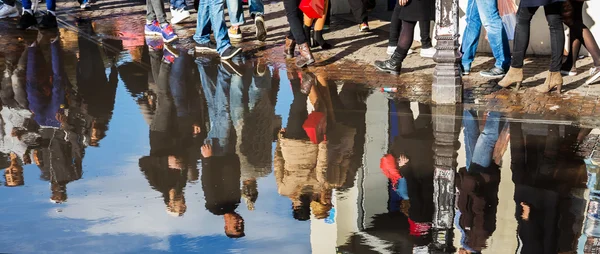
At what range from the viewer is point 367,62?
10.8 meters

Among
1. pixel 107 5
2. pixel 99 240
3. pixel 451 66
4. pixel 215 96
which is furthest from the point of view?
pixel 107 5

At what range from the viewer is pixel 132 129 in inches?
322

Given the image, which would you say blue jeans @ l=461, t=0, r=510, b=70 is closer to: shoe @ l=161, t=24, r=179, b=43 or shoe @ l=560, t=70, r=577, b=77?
shoe @ l=560, t=70, r=577, b=77

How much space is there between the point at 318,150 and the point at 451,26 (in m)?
2.13

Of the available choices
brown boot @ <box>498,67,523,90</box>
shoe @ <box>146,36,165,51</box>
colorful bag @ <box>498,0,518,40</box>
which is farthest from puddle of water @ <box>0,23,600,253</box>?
shoe @ <box>146,36,165,51</box>

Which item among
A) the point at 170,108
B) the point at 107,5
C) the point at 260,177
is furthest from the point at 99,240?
the point at 107,5

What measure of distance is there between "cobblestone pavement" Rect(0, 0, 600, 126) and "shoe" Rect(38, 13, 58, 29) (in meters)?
0.22

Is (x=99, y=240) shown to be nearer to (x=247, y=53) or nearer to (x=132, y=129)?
(x=132, y=129)

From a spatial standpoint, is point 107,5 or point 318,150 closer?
point 318,150

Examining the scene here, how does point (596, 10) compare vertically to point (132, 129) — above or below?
above

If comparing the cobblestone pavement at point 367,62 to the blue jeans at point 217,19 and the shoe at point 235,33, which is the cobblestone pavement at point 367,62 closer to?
the shoe at point 235,33

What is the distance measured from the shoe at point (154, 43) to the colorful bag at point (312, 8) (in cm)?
239

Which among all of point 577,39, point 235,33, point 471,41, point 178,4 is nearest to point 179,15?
point 178,4

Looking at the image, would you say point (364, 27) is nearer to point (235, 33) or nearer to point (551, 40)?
point (235, 33)
